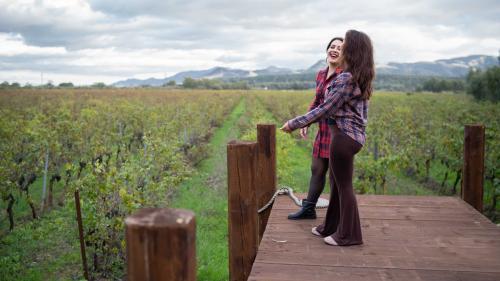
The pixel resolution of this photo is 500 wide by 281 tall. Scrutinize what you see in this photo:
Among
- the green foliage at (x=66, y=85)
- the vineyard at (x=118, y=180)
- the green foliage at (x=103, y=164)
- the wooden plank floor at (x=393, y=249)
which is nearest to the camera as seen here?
the wooden plank floor at (x=393, y=249)

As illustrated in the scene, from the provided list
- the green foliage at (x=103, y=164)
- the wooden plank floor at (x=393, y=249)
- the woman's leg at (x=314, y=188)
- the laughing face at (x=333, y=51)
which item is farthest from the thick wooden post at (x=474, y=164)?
the green foliage at (x=103, y=164)

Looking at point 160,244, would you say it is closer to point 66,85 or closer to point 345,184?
point 345,184

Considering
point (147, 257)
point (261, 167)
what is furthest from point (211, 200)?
point (147, 257)

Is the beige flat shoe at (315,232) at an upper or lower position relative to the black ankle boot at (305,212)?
lower

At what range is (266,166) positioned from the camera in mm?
4480

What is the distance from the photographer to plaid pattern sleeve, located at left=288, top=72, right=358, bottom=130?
3223 mm

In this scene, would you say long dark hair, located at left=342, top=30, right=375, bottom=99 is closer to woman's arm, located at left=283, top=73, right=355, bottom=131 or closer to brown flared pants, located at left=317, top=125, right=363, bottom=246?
woman's arm, located at left=283, top=73, right=355, bottom=131

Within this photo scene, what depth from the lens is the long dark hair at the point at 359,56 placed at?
3141 mm

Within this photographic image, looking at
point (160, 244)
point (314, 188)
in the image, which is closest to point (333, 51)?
point (314, 188)

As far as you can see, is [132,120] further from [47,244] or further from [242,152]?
[242,152]

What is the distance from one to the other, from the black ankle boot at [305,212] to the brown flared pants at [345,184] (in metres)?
0.60

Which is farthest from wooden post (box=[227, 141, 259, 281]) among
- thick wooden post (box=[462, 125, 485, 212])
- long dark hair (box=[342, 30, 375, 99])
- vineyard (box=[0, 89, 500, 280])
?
thick wooden post (box=[462, 125, 485, 212])

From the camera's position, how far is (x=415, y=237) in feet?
12.1

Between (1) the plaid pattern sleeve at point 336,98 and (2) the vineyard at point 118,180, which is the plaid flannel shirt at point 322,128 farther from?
(2) the vineyard at point 118,180
